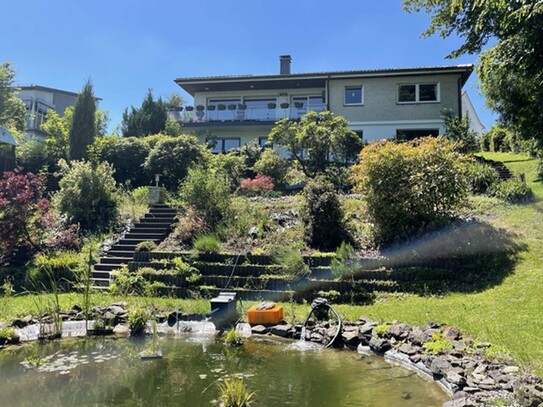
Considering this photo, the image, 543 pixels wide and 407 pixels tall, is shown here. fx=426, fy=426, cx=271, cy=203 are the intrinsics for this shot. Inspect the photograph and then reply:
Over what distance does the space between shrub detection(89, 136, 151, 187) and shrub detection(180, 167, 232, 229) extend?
9073 mm

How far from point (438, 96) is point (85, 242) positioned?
2157 cm

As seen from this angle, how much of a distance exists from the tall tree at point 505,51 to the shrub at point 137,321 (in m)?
8.05

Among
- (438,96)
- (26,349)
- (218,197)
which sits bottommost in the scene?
(26,349)

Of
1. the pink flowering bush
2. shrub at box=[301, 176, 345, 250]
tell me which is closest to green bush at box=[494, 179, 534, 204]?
shrub at box=[301, 176, 345, 250]


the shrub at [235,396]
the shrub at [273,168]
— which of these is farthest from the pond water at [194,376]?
the shrub at [273,168]

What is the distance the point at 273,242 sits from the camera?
39.7 ft

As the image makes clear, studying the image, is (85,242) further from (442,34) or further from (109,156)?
(442,34)

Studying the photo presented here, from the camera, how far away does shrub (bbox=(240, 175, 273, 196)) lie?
17.8 metres

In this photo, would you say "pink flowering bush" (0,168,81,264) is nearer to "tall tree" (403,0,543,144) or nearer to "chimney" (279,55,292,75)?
"tall tree" (403,0,543,144)

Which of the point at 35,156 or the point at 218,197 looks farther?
the point at 35,156

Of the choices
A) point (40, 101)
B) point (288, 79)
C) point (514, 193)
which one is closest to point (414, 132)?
point (288, 79)

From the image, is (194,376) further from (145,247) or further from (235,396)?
(145,247)

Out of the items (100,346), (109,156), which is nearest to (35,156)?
(109,156)

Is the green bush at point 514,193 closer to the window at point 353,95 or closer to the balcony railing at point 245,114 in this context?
the window at point 353,95
